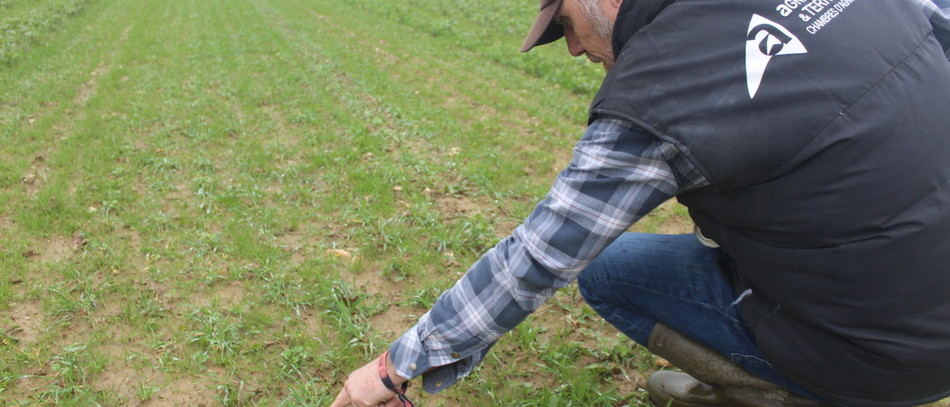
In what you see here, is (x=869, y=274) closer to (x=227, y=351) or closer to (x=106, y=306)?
(x=227, y=351)

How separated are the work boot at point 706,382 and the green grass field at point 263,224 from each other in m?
0.24

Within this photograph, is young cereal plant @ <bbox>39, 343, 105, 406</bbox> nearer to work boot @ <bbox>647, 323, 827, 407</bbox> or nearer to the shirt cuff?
the shirt cuff

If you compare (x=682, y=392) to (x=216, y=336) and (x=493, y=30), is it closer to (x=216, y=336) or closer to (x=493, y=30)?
(x=216, y=336)

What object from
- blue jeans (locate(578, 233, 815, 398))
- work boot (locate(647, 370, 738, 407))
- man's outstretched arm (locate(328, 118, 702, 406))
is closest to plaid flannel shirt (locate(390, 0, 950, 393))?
man's outstretched arm (locate(328, 118, 702, 406))

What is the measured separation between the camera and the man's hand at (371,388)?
1589mm

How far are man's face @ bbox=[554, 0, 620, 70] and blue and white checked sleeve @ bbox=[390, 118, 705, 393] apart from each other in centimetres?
31

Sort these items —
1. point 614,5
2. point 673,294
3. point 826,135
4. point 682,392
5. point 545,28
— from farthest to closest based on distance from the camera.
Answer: point 682,392, point 673,294, point 545,28, point 614,5, point 826,135

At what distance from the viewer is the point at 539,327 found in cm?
271

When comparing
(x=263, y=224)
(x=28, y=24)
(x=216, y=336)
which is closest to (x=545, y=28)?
(x=216, y=336)

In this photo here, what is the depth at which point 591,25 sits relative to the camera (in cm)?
160

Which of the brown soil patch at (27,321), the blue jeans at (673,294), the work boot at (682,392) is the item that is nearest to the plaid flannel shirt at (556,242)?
the blue jeans at (673,294)

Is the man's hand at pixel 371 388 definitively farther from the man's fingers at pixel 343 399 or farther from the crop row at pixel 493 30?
the crop row at pixel 493 30

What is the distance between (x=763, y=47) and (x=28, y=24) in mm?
12194

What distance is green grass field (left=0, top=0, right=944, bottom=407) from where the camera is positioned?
7.86 feet
